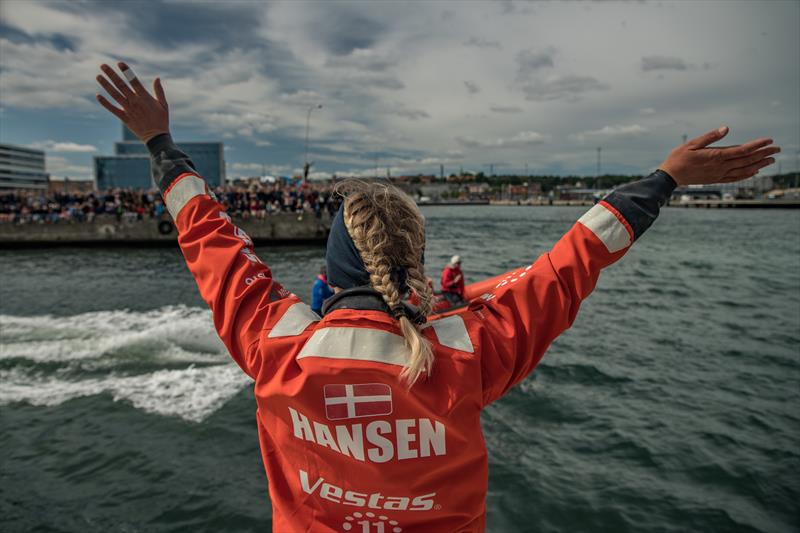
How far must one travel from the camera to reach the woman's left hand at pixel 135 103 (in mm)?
1855

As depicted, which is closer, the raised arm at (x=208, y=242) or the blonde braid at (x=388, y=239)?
the blonde braid at (x=388, y=239)

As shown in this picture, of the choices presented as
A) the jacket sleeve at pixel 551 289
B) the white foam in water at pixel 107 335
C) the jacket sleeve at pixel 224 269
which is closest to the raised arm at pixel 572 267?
the jacket sleeve at pixel 551 289

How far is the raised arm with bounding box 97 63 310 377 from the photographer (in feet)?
5.41

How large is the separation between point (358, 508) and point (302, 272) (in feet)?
73.4

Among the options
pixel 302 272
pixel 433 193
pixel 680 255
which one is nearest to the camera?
pixel 302 272

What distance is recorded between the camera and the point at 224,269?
66.2 inches

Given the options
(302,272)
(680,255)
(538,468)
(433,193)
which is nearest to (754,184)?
(433,193)

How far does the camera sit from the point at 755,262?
27672 millimetres

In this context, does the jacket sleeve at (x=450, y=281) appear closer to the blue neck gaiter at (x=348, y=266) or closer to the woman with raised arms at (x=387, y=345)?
the woman with raised arms at (x=387, y=345)

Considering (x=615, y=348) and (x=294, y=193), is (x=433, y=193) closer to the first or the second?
(x=294, y=193)

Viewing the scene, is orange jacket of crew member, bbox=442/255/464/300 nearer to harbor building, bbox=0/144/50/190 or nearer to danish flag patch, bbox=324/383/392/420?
→ danish flag patch, bbox=324/383/392/420

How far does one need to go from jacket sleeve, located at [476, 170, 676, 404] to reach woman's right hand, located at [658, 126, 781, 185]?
0.12 metres

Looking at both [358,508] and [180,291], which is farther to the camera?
[180,291]

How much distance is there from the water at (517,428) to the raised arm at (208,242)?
13.7 feet
